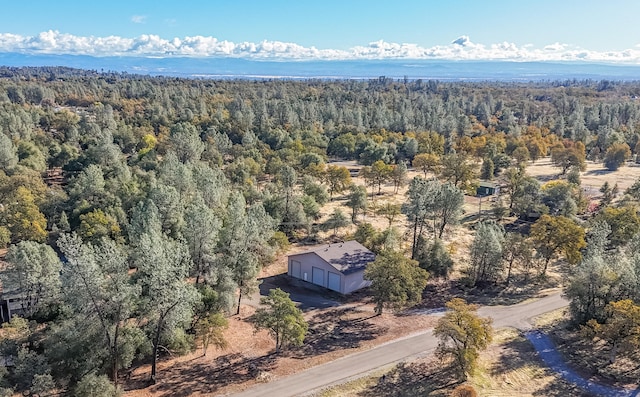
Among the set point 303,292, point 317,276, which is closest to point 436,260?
point 317,276

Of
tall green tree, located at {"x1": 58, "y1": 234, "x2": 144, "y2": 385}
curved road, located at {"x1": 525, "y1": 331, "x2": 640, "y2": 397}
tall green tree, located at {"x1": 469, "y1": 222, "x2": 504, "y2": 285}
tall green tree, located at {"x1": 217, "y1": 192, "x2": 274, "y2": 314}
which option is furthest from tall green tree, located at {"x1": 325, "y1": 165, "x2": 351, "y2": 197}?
tall green tree, located at {"x1": 58, "y1": 234, "x2": 144, "y2": 385}

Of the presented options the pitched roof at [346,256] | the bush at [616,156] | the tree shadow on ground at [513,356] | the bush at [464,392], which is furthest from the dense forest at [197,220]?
the bush at [464,392]

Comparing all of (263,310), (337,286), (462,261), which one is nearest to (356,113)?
(462,261)

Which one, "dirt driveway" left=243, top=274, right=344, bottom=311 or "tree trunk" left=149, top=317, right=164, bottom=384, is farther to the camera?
"dirt driveway" left=243, top=274, right=344, bottom=311

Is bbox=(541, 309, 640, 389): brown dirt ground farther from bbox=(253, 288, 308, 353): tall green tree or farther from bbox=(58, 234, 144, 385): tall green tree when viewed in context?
bbox=(58, 234, 144, 385): tall green tree

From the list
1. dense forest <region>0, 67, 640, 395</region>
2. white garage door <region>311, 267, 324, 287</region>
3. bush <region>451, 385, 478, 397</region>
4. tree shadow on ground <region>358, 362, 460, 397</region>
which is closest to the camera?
dense forest <region>0, 67, 640, 395</region>

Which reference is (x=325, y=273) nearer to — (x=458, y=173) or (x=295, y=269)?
(x=295, y=269)
